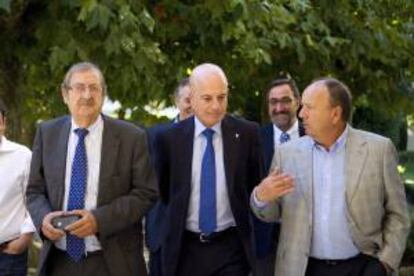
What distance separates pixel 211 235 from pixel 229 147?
502 millimetres

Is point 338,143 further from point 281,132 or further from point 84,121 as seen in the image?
point 281,132

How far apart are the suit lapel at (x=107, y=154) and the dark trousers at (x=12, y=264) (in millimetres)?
1004

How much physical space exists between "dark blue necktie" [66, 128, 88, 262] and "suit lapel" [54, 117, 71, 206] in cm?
5

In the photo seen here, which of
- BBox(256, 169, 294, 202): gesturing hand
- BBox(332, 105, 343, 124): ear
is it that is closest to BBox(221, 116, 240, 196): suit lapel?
BBox(256, 169, 294, 202): gesturing hand

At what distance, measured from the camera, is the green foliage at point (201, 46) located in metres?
7.02

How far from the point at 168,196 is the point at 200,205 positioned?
276mm

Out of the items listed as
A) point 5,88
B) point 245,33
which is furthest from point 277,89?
point 5,88

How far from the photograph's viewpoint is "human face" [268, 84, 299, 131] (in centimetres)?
669

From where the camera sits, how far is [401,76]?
32.3ft

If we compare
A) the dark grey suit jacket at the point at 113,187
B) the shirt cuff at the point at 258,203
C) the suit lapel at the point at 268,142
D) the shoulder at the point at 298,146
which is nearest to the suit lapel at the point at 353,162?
the shoulder at the point at 298,146

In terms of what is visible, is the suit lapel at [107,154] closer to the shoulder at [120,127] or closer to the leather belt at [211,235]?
the shoulder at [120,127]

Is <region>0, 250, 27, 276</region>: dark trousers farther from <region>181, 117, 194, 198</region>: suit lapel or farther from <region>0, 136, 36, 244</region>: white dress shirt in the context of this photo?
<region>181, 117, 194, 198</region>: suit lapel

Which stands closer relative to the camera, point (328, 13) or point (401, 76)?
point (328, 13)

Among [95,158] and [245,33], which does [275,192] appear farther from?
[245,33]
